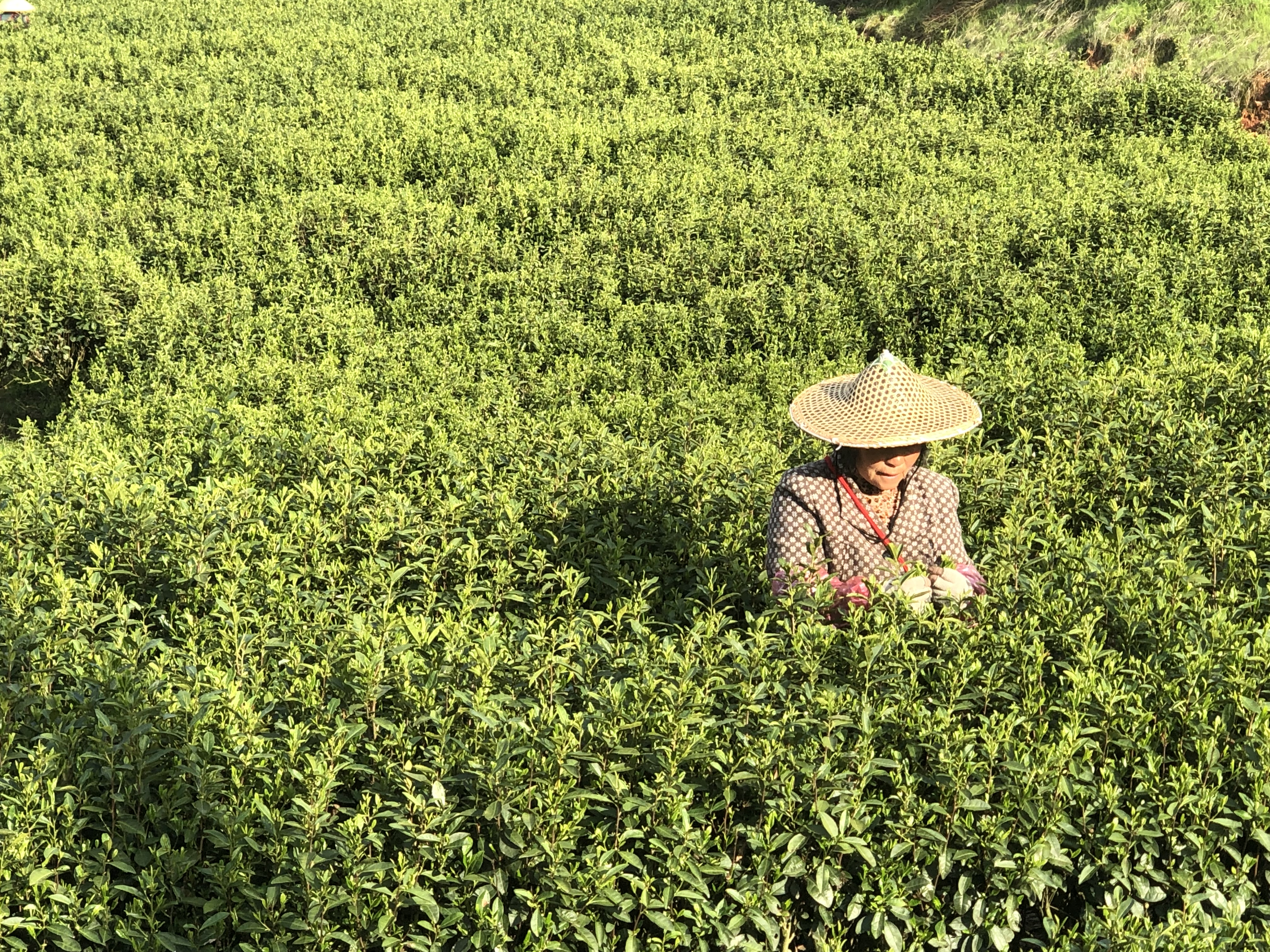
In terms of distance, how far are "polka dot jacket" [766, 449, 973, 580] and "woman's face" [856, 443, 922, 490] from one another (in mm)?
87

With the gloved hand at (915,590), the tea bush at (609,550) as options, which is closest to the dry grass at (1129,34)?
the tea bush at (609,550)

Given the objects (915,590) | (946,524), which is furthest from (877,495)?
(915,590)

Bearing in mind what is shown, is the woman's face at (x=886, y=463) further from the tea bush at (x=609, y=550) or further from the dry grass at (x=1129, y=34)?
A: the dry grass at (x=1129, y=34)

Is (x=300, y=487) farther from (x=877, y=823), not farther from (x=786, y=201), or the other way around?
(x=786, y=201)

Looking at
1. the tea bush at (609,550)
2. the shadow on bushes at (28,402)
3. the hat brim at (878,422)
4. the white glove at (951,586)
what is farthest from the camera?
the shadow on bushes at (28,402)

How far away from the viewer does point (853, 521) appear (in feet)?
16.8

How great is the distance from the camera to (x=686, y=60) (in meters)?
16.3

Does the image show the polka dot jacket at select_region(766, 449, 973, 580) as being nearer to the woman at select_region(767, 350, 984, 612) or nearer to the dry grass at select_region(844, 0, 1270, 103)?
the woman at select_region(767, 350, 984, 612)

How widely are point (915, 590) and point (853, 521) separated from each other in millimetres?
466

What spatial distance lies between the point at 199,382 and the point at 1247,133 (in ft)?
34.8

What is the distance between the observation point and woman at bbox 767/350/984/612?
15.8ft

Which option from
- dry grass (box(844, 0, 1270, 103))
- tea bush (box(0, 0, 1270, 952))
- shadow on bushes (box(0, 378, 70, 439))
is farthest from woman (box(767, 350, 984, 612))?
dry grass (box(844, 0, 1270, 103))

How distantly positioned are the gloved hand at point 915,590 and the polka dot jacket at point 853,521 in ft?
0.77

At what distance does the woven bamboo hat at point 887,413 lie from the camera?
4809 mm
